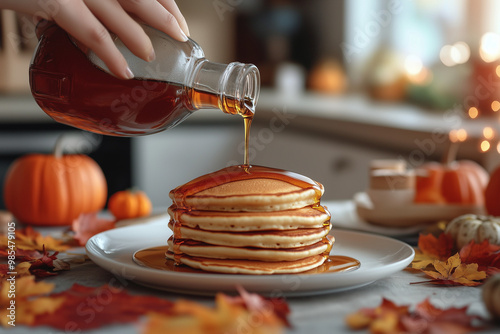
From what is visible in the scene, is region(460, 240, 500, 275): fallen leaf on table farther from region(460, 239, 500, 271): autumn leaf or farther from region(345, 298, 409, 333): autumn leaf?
region(345, 298, 409, 333): autumn leaf

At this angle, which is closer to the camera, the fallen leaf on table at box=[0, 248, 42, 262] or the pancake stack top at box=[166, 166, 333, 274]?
the pancake stack top at box=[166, 166, 333, 274]

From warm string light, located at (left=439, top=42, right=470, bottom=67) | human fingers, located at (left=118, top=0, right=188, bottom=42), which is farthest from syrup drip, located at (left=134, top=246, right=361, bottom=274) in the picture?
warm string light, located at (left=439, top=42, right=470, bottom=67)

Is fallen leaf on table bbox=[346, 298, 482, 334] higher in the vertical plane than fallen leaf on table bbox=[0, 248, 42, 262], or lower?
higher

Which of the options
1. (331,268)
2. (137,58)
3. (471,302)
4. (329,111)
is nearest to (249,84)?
(137,58)

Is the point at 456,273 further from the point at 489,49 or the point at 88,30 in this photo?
the point at 489,49

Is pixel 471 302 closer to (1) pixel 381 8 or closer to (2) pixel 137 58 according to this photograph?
(2) pixel 137 58

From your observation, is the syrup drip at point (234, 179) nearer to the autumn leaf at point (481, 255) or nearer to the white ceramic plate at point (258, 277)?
the white ceramic plate at point (258, 277)
